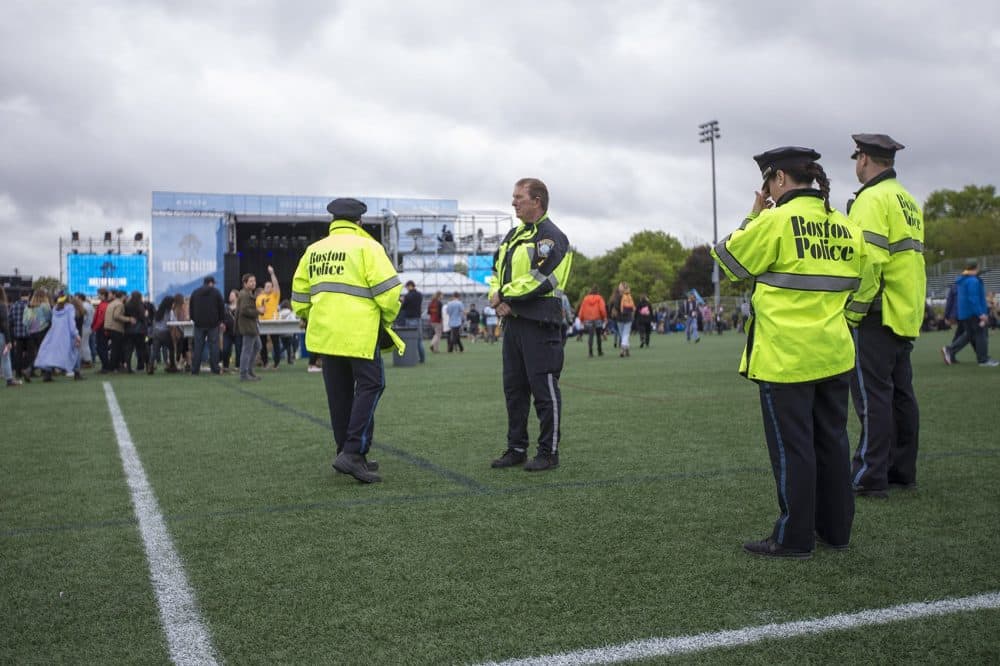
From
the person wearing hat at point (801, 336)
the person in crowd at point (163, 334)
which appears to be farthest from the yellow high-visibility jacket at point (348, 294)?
the person in crowd at point (163, 334)

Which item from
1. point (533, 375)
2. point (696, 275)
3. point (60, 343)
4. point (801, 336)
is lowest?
point (533, 375)

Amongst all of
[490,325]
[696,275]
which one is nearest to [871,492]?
[490,325]

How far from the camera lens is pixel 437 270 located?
149 ft

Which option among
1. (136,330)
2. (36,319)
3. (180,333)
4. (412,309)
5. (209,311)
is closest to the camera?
(209,311)

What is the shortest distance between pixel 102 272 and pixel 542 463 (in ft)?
181

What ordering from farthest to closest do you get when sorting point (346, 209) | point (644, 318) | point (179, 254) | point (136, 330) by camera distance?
point (179, 254), point (644, 318), point (136, 330), point (346, 209)

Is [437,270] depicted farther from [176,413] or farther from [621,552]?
[621,552]

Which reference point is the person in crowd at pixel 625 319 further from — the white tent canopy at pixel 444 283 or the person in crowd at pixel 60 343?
the white tent canopy at pixel 444 283

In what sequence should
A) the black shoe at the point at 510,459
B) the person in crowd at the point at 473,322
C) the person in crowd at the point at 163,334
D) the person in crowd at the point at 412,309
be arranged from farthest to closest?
the person in crowd at the point at 473,322, the person in crowd at the point at 412,309, the person in crowd at the point at 163,334, the black shoe at the point at 510,459

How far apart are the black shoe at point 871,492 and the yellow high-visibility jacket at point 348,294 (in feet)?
10.1

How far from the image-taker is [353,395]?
6.17m

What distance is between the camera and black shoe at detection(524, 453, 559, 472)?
616cm

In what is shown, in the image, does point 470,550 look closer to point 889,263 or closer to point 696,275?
point 889,263

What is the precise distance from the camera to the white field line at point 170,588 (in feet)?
9.78
